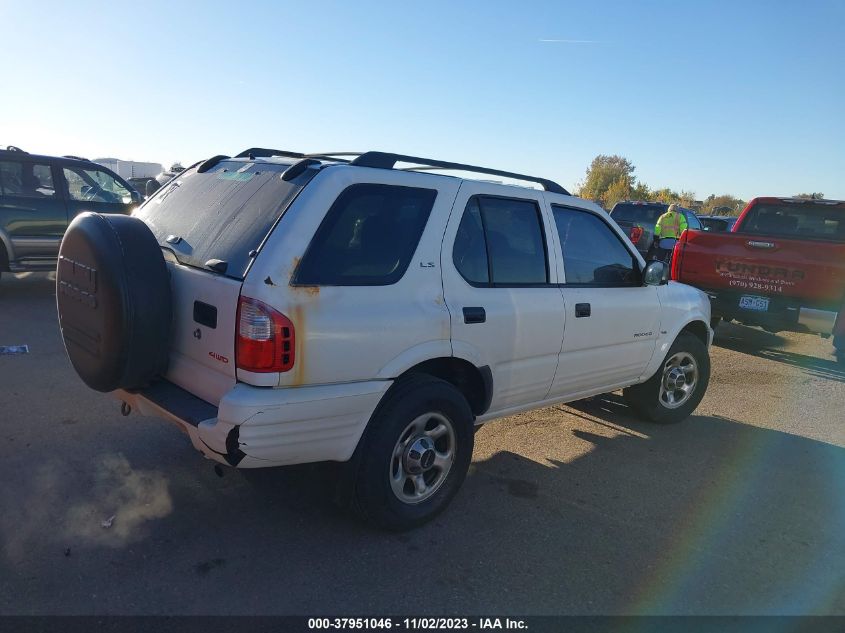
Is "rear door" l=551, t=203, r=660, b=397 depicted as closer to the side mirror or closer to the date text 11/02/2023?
the side mirror

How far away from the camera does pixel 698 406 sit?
237 inches

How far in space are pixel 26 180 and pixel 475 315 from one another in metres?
7.90

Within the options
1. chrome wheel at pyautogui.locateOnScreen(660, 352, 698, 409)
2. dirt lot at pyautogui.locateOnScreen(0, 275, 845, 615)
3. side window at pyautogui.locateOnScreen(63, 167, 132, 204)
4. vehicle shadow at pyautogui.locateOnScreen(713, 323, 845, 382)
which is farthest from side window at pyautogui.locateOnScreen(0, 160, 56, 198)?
vehicle shadow at pyautogui.locateOnScreen(713, 323, 845, 382)

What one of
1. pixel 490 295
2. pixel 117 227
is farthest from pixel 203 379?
pixel 490 295

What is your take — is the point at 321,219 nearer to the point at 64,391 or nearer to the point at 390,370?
the point at 390,370

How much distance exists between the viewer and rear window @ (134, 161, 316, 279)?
9.72 feet

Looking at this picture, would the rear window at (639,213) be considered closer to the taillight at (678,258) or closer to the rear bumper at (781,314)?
the taillight at (678,258)

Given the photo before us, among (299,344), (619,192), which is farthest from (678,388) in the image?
(619,192)

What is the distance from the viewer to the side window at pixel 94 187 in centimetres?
891

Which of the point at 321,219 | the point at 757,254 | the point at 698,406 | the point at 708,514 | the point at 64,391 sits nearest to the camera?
the point at 321,219

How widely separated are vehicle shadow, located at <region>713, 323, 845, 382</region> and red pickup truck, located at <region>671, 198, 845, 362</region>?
58 centimetres

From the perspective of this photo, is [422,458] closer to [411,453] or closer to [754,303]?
[411,453]

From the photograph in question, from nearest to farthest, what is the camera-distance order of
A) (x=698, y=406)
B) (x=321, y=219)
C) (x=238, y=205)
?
1. (x=321, y=219)
2. (x=238, y=205)
3. (x=698, y=406)

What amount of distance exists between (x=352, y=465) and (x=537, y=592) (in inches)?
41.8
